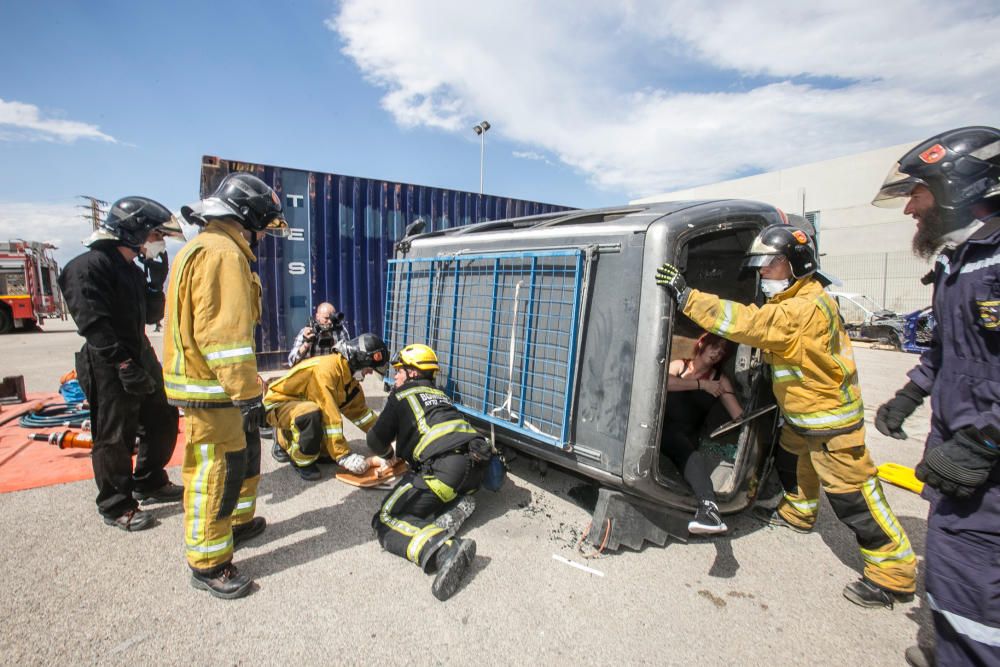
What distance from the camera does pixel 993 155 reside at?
5.87ft

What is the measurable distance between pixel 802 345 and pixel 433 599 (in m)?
2.23

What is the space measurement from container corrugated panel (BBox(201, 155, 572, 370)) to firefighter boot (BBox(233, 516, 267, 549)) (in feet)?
13.6

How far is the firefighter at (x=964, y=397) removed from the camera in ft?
5.22

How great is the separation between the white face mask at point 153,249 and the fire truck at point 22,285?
56.5ft

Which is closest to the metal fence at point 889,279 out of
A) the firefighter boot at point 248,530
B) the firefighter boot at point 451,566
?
the firefighter boot at point 451,566

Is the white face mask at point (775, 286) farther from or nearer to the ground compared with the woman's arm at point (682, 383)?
farther from the ground

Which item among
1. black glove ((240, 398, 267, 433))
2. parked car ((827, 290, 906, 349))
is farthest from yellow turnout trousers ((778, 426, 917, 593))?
parked car ((827, 290, 906, 349))

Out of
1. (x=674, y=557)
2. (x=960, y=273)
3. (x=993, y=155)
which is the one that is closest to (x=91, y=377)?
(x=674, y=557)

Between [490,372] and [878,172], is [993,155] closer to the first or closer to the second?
[490,372]

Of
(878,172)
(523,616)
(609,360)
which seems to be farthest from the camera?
(878,172)

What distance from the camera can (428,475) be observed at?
2842 millimetres

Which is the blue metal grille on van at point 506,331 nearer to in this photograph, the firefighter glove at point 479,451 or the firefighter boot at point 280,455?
the firefighter glove at point 479,451

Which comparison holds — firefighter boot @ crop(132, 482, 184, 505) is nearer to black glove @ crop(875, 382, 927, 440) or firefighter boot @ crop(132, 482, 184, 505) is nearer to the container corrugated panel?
the container corrugated panel

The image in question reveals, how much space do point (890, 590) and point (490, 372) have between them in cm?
242
